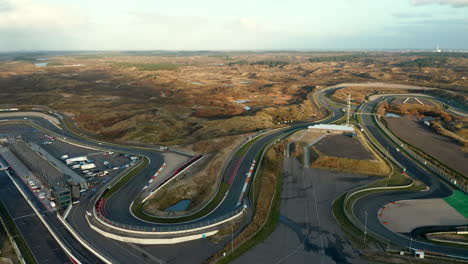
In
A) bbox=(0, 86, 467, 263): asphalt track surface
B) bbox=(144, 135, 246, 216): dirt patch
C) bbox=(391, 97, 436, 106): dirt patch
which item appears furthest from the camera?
bbox=(391, 97, 436, 106): dirt patch

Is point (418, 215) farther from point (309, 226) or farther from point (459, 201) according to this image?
point (309, 226)

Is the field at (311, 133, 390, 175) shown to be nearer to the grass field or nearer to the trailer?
the grass field

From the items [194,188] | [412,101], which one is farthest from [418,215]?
[412,101]

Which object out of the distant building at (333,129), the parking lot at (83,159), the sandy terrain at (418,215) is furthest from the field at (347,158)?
the parking lot at (83,159)

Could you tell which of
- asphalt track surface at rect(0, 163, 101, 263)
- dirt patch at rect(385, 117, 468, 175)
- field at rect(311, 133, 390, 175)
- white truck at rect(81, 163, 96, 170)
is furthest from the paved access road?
white truck at rect(81, 163, 96, 170)

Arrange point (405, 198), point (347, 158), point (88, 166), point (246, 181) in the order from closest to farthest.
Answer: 1. point (405, 198)
2. point (246, 181)
3. point (347, 158)
4. point (88, 166)
